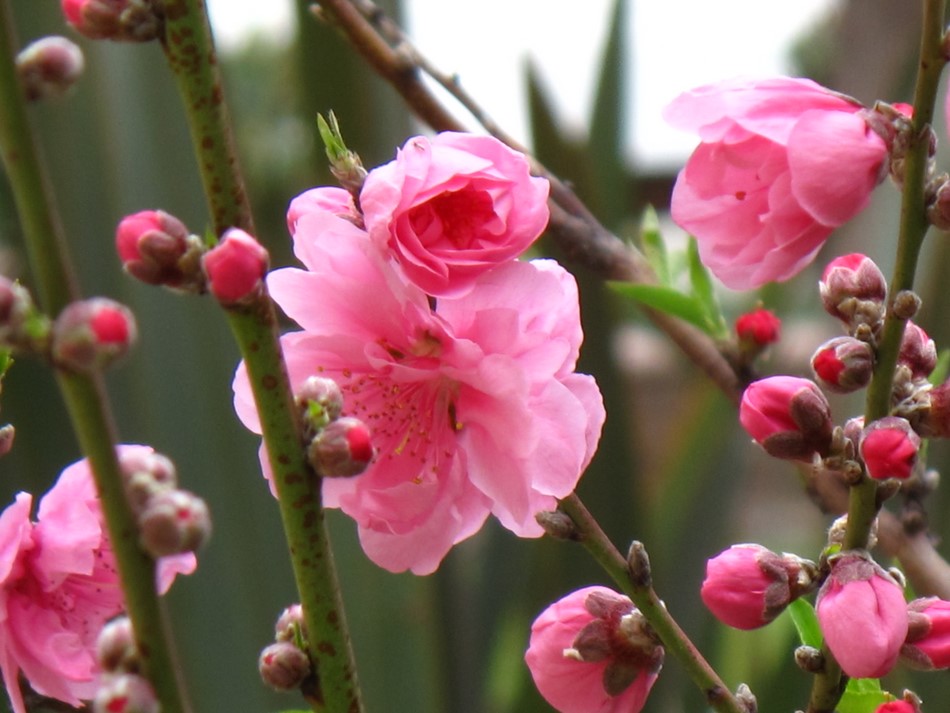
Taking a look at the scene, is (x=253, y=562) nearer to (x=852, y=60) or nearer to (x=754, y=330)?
(x=754, y=330)

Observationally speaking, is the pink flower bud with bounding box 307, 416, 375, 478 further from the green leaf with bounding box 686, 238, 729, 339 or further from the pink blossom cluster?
the green leaf with bounding box 686, 238, 729, 339

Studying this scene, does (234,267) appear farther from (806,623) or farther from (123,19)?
(806,623)

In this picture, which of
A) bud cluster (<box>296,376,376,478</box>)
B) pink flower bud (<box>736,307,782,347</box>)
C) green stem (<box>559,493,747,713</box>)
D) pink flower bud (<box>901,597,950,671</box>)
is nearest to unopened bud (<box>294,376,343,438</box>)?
bud cluster (<box>296,376,376,478</box>)

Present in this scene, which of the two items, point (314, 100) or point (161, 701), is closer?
point (161, 701)

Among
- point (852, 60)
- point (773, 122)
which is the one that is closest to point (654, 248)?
point (773, 122)

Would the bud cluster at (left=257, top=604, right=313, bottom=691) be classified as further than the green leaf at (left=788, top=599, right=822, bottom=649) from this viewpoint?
No

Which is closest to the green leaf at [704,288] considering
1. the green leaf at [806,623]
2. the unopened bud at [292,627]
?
the green leaf at [806,623]

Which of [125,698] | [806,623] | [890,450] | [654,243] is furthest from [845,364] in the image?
[654,243]
